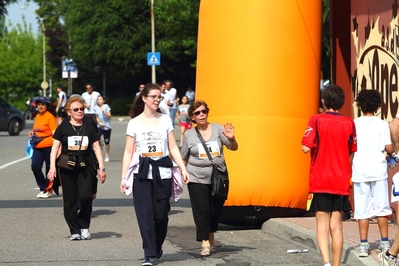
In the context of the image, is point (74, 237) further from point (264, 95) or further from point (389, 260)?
point (389, 260)

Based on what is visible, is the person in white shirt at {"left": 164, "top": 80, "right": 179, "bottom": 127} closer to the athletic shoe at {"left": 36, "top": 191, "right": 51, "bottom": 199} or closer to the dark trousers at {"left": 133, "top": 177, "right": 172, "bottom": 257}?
the athletic shoe at {"left": 36, "top": 191, "right": 51, "bottom": 199}

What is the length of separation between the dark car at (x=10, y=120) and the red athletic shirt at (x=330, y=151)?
100ft

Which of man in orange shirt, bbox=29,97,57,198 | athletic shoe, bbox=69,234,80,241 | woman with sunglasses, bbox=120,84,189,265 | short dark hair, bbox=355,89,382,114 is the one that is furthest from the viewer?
man in orange shirt, bbox=29,97,57,198

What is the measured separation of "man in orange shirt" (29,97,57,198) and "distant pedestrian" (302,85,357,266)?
7.92 m

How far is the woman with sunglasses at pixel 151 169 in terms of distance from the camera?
9.38 meters

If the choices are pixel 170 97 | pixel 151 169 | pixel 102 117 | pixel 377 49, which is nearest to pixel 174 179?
pixel 151 169

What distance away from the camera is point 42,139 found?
1592cm

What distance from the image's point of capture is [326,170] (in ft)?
27.4

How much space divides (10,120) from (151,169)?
29.4 meters

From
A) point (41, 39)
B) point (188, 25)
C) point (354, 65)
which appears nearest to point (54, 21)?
point (41, 39)

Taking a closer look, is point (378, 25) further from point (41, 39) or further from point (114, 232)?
point (41, 39)

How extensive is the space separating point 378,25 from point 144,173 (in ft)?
14.9

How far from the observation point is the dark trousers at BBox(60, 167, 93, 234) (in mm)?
11297

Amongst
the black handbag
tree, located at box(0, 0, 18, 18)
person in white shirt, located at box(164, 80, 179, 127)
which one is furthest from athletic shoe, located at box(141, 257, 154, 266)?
tree, located at box(0, 0, 18, 18)
